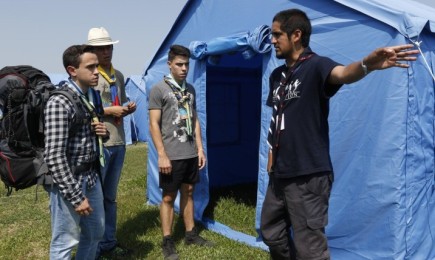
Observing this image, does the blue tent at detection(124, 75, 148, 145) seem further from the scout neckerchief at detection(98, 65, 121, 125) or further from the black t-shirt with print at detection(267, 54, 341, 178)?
the black t-shirt with print at detection(267, 54, 341, 178)

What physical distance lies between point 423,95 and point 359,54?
0.63 meters

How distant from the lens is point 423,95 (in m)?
3.28

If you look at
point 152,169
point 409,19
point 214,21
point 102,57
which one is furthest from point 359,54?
point 152,169

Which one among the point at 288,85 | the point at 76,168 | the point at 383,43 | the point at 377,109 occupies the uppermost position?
the point at 383,43

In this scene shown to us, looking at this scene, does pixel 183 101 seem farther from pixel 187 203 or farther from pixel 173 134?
pixel 187 203

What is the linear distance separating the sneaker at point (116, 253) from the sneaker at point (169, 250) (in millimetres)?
432

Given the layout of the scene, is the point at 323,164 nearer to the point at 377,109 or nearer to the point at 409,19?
the point at 377,109

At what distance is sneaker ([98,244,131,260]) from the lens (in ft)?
13.5

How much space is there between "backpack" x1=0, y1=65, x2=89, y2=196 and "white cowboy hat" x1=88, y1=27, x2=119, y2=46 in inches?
41.8

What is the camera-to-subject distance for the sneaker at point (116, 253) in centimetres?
412

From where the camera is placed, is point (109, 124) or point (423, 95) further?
point (109, 124)

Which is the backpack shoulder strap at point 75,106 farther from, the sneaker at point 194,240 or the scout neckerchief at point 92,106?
the sneaker at point 194,240

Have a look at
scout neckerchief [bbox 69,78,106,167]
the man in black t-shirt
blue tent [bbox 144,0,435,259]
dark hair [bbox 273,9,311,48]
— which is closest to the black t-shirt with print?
the man in black t-shirt

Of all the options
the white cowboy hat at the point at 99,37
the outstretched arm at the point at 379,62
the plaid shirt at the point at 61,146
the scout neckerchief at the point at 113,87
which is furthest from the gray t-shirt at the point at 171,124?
the outstretched arm at the point at 379,62
